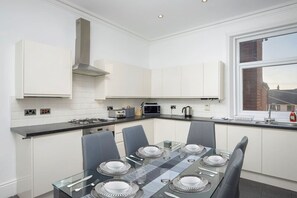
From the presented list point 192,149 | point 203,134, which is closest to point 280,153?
point 203,134

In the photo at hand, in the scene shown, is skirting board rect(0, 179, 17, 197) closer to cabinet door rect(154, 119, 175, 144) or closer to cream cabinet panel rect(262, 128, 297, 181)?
cabinet door rect(154, 119, 175, 144)

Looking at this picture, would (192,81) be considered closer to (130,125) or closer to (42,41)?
(130,125)

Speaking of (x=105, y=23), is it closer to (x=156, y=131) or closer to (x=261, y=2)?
(x=156, y=131)

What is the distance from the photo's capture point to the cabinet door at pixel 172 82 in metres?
3.69

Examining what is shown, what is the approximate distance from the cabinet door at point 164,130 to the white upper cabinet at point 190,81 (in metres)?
0.59

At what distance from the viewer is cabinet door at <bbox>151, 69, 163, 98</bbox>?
3.97m

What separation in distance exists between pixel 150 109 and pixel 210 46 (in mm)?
1812

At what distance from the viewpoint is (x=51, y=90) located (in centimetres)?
240

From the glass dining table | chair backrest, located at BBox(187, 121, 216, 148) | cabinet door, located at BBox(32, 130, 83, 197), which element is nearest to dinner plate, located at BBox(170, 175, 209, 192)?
the glass dining table

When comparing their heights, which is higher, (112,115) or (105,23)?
(105,23)

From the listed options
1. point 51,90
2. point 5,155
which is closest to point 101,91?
point 51,90

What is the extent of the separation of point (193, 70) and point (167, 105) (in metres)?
1.11

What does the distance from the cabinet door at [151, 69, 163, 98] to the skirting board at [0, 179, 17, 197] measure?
2.81m

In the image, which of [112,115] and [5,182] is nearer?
[5,182]
